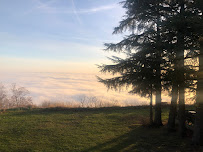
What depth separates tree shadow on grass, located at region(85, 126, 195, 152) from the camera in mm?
6457

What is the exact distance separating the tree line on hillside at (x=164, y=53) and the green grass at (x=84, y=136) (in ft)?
3.82

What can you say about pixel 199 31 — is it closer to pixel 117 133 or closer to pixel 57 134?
pixel 117 133

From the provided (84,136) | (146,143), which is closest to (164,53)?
(146,143)

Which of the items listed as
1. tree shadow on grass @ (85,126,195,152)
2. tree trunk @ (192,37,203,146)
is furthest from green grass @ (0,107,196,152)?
tree trunk @ (192,37,203,146)

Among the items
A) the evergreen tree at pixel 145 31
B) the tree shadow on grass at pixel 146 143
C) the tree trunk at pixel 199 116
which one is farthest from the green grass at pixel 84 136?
the evergreen tree at pixel 145 31

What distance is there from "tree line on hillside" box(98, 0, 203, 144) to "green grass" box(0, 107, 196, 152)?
3.82 feet

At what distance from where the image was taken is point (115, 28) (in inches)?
398

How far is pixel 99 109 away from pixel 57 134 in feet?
22.5

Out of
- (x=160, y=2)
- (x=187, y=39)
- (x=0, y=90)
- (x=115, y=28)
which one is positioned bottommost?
(x=0, y=90)

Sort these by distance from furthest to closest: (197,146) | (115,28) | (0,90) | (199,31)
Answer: (0,90), (115,28), (197,146), (199,31)

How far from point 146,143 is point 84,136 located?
298cm

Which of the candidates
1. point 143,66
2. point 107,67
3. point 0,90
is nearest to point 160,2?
point 143,66

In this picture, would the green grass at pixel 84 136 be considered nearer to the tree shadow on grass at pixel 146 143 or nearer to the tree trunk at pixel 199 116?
the tree shadow on grass at pixel 146 143

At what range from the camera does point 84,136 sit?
25.7ft
